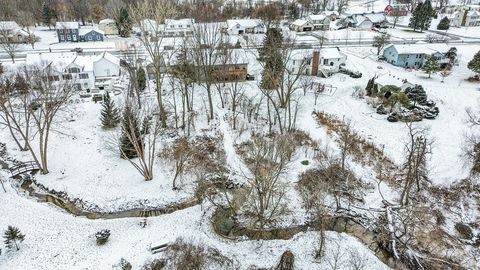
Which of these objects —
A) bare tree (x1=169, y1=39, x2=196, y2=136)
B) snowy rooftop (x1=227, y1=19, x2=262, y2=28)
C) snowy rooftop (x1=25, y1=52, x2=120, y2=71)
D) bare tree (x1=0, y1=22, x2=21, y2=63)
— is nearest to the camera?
bare tree (x1=169, y1=39, x2=196, y2=136)

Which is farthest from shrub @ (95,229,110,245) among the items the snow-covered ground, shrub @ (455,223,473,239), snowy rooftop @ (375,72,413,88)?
snowy rooftop @ (375,72,413,88)

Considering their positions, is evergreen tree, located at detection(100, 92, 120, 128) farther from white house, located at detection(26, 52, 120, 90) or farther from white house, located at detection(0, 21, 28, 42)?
white house, located at detection(0, 21, 28, 42)

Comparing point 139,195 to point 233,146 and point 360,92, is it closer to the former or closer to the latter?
point 233,146

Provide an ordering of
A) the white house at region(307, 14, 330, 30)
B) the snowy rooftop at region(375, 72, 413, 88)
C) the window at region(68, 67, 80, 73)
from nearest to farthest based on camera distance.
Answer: the snowy rooftop at region(375, 72, 413, 88) < the window at region(68, 67, 80, 73) < the white house at region(307, 14, 330, 30)

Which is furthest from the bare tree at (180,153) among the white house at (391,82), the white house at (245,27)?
the white house at (245,27)

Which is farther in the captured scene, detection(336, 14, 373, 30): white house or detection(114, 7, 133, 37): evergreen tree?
Result: detection(336, 14, 373, 30): white house

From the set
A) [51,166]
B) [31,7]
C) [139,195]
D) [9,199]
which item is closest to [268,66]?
[139,195]
